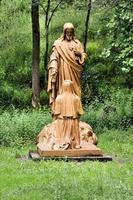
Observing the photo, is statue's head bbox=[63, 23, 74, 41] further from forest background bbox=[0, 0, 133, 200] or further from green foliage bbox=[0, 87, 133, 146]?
green foliage bbox=[0, 87, 133, 146]

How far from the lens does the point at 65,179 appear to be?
10609 mm

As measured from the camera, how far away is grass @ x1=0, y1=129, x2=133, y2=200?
9281mm

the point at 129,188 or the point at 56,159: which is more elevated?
the point at 129,188

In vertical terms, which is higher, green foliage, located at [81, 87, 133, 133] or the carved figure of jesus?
the carved figure of jesus

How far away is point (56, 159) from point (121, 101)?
8.81m

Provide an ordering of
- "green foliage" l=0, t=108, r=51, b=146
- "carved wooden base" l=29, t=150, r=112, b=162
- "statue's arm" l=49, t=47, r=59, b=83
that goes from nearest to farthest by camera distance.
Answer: "carved wooden base" l=29, t=150, r=112, b=162, "statue's arm" l=49, t=47, r=59, b=83, "green foliage" l=0, t=108, r=51, b=146

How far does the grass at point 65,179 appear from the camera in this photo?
365 inches

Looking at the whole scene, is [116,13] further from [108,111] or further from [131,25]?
[108,111]

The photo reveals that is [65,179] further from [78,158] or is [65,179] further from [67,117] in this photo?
[67,117]

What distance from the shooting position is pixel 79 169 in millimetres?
11961

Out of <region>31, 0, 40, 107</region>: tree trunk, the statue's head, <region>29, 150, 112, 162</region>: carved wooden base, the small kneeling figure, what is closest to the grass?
<region>29, 150, 112, 162</region>: carved wooden base

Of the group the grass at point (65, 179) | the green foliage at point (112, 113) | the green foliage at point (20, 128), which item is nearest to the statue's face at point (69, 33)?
the grass at point (65, 179)

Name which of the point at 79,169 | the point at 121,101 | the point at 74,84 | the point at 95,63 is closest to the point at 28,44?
the point at 95,63

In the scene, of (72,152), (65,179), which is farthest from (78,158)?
(65,179)
